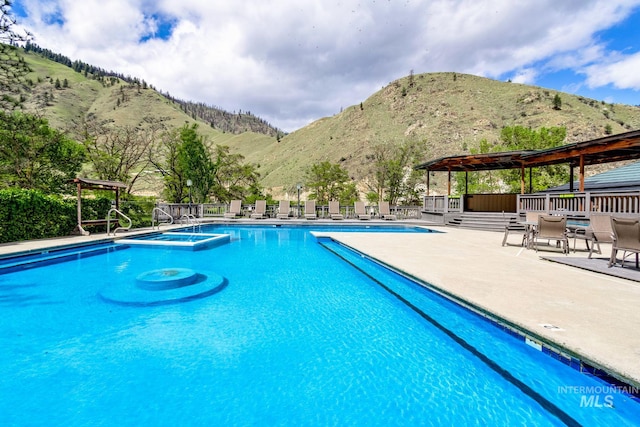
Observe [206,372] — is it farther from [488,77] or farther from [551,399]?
[488,77]

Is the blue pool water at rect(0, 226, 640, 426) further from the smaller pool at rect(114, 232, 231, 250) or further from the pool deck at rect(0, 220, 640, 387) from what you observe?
the smaller pool at rect(114, 232, 231, 250)

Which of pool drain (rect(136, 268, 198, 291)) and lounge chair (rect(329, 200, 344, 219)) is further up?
lounge chair (rect(329, 200, 344, 219))

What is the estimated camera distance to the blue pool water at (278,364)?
2.03 metres

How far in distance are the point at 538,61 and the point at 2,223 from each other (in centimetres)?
5738

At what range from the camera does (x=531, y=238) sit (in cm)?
730

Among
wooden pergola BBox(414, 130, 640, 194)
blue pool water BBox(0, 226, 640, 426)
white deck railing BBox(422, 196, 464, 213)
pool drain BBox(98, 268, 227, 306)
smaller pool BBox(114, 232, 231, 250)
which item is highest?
wooden pergola BBox(414, 130, 640, 194)

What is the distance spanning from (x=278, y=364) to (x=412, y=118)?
5416 centimetres

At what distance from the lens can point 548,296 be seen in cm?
344

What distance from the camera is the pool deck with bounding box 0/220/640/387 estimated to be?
2.21 metres

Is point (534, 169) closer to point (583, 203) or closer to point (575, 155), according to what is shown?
point (575, 155)

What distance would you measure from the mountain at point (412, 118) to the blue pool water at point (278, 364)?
32.9 m

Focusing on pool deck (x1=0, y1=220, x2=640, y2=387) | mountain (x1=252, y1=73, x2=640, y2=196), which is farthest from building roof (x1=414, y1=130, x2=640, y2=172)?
mountain (x1=252, y1=73, x2=640, y2=196)

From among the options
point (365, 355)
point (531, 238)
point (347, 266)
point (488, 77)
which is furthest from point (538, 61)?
point (365, 355)

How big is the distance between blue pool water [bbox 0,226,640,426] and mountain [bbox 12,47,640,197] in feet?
108
